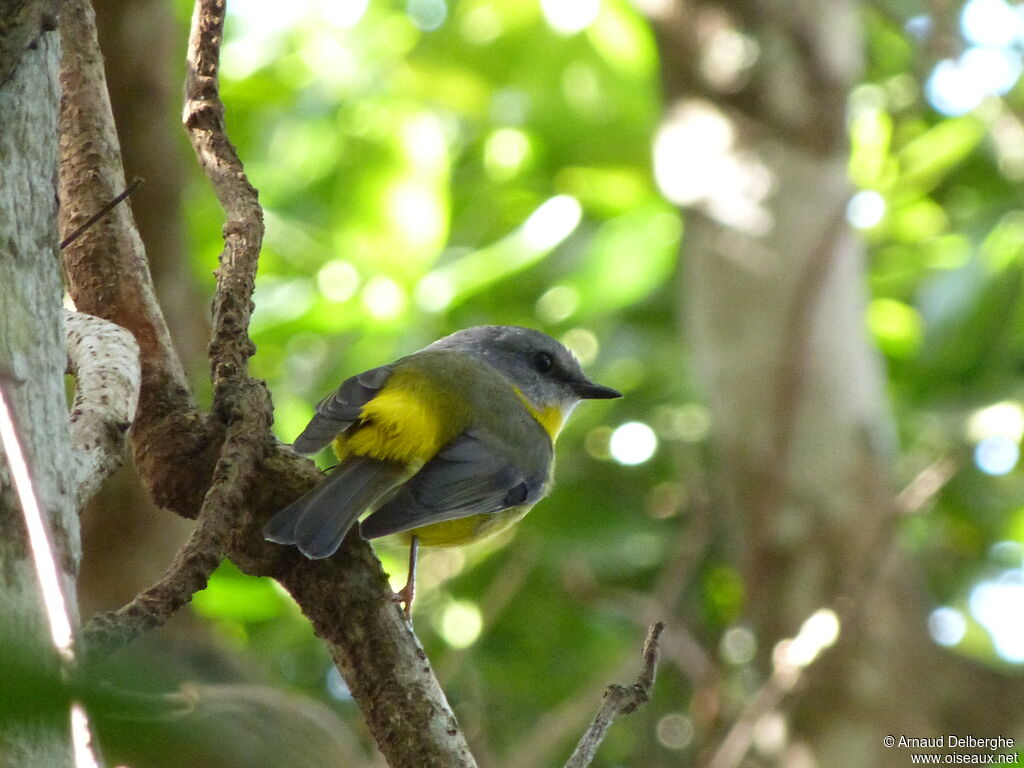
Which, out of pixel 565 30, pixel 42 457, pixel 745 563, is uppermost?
pixel 565 30

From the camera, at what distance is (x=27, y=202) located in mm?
1313

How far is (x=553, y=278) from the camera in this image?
Answer: 540cm

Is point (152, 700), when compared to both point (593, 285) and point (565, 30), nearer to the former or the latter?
point (593, 285)

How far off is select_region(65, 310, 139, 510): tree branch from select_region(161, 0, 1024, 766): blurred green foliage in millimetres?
2735

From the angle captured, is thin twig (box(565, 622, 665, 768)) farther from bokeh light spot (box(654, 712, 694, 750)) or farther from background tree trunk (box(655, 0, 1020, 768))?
bokeh light spot (box(654, 712, 694, 750))

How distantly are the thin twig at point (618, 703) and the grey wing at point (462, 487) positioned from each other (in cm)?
113

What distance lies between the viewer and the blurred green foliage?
16.2 ft

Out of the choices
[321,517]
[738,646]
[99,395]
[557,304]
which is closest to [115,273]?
[99,395]

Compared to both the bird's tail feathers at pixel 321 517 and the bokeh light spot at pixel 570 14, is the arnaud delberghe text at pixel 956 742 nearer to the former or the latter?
the bird's tail feathers at pixel 321 517

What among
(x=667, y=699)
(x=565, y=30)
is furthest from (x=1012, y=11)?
(x=667, y=699)

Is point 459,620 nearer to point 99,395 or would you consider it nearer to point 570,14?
point 570,14

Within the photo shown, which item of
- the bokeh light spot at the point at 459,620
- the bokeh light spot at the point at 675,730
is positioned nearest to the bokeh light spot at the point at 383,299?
the bokeh light spot at the point at 459,620

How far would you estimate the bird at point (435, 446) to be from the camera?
9.61ft

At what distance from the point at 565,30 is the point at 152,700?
5.97m
